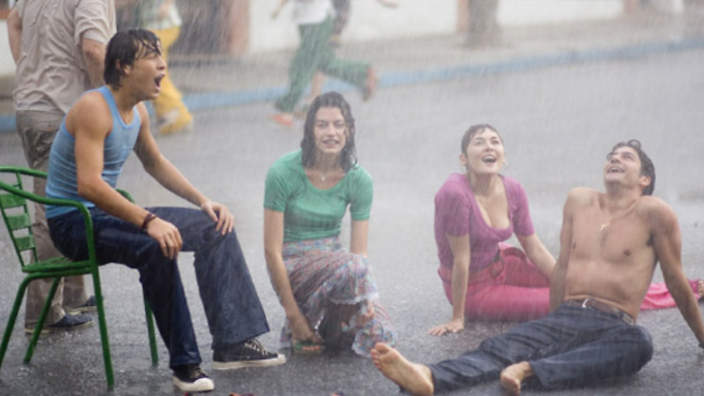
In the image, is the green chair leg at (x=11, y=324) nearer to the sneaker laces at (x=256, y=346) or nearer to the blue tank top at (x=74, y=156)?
the blue tank top at (x=74, y=156)

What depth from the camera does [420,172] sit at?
33.3 feet

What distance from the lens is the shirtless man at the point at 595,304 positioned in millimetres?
4895

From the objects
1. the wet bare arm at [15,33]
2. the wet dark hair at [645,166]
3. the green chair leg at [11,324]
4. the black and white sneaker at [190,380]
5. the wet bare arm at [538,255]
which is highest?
the wet bare arm at [15,33]

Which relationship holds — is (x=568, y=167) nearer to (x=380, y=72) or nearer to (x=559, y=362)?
(x=559, y=362)

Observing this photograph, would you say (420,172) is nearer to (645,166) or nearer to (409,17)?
(645,166)

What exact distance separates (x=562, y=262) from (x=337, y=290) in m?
1.04

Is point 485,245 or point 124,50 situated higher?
point 124,50

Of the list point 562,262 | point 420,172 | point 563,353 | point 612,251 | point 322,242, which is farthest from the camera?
point 420,172

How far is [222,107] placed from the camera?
13977mm

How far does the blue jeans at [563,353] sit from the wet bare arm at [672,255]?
27cm

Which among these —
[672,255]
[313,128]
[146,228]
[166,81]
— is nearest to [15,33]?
[313,128]

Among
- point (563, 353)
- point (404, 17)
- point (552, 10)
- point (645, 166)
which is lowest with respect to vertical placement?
point (563, 353)

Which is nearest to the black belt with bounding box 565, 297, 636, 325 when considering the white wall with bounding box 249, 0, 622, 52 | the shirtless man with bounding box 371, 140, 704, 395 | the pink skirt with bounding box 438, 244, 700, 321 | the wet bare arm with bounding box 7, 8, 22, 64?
the shirtless man with bounding box 371, 140, 704, 395

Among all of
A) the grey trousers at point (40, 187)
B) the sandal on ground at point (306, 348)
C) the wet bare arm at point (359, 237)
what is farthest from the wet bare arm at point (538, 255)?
the grey trousers at point (40, 187)
